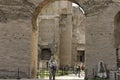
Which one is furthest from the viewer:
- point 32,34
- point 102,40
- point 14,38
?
point 32,34

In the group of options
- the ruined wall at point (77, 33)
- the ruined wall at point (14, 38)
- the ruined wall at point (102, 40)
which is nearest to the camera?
the ruined wall at point (102, 40)

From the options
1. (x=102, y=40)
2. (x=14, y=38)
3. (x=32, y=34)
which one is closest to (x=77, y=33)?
(x=32, y=34)

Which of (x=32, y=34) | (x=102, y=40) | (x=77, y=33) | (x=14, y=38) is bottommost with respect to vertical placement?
(x=102, y=40)

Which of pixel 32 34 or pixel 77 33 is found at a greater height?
pixel 77 33

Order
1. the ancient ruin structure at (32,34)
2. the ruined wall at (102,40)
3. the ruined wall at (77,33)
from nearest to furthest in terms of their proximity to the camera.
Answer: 1. the ruined wall at (102,40)
2. the ancient ruin structure at (32,34)
3. the ruined wall at (77,33)

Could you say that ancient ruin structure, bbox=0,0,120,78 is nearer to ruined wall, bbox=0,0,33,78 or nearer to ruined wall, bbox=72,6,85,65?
ruined wall, bbox=0,0,33,78

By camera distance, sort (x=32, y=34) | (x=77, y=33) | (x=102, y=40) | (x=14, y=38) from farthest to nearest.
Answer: (x=77, y=33) → (x=32, y=34) → (x=14, y=38) → (x=102, y=40)

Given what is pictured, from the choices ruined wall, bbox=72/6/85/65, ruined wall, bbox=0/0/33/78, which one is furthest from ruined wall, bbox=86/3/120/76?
ruined wall, bbox=72/6/85/65

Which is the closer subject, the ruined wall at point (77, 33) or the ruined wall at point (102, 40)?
the ruined wall at point (102, 40)

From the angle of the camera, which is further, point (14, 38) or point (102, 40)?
point (14, 38)

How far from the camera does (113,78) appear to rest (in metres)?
16.8

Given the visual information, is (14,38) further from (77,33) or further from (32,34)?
(77,33)

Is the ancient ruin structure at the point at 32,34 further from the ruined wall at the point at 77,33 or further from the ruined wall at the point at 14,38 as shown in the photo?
the ruined wall at the point at 77,33

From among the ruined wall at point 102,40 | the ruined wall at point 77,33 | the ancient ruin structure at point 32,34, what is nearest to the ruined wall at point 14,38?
the ancient ruin structure at point 32,34
